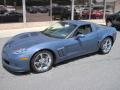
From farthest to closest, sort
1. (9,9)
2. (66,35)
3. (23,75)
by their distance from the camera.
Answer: (9,9) → (66,35) → (23,75)

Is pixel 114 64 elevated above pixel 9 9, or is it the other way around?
pixel 9 9

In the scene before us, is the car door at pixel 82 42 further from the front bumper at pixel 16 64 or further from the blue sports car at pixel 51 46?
the front bumper at pixel 16 64

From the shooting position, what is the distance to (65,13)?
15.1 m

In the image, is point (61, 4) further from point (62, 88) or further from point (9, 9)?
point (62, 88)

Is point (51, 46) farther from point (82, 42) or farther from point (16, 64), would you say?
point (82, 42)

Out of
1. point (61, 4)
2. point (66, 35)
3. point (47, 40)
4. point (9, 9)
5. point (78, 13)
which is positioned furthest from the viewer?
point (78, 13)

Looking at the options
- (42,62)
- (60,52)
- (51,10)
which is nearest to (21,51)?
(42,62)

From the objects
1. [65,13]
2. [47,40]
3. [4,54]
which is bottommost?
[4,54]

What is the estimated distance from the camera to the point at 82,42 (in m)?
5.85

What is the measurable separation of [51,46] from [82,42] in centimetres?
121

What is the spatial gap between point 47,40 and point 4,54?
1216 millimetres

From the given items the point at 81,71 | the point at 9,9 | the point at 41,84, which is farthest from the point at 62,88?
the point at 9,9

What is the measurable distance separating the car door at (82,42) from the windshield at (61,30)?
0.21 meters

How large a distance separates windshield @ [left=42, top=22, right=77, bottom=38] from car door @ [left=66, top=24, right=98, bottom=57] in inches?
8.4
